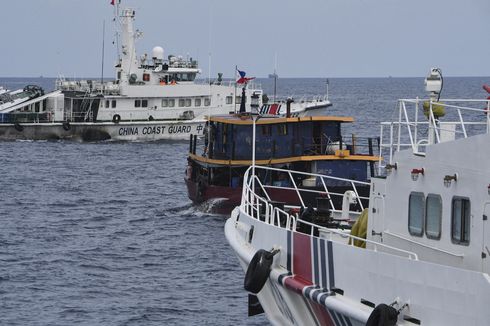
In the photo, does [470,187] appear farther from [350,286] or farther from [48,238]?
[48,238]

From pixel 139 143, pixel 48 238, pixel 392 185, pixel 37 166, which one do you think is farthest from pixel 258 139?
pixel 139 143

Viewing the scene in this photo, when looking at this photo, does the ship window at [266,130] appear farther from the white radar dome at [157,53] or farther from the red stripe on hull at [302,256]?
the white radar dome at [157,53]

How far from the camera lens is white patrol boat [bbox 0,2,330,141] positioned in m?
71.1

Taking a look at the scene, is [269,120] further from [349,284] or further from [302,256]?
[349,284]

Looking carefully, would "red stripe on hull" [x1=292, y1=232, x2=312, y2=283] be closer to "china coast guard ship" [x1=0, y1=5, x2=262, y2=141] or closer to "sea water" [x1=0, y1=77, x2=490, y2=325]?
"sea water" [x1=0, y1=77, x2=490, y2=325]

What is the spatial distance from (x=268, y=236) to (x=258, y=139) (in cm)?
1813

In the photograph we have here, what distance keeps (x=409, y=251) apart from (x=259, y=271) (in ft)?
11.4

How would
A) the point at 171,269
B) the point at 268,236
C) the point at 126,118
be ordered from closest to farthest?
the point at 268,236
the point at 171,269
the point at 126,118

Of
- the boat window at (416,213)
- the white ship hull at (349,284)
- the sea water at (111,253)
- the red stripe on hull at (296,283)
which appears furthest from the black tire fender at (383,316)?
the sea water at (111,253)

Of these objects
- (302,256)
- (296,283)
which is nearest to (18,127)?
(302,256)

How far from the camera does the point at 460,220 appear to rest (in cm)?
1477

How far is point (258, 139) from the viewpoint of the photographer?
3753 cm

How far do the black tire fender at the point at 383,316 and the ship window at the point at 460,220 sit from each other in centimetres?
123

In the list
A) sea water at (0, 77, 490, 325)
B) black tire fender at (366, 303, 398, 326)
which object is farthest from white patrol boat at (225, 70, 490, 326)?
sea water at (0, 77, 490, 325)
